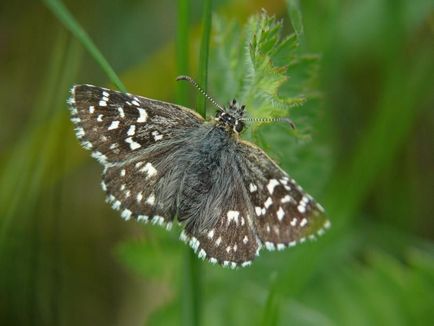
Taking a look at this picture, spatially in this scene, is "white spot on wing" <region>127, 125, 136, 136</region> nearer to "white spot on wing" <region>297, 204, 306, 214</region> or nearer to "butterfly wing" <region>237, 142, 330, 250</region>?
"butterfly wing" <region>237, 142, 330, 250</region>

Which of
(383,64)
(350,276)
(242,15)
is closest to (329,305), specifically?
(350,276)

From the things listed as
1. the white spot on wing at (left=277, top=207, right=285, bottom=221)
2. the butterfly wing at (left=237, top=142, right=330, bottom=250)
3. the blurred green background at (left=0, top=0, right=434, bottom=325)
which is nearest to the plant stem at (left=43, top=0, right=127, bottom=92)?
the blurred green background at (left=0, top=0, right=434, bottom=325)

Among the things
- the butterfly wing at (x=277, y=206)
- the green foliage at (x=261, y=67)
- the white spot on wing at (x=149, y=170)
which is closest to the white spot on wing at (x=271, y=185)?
the butterfly wing at (x=277, y=206)

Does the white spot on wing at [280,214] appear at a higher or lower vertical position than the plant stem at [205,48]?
lower

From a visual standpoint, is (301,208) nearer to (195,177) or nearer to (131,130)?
(195,177)

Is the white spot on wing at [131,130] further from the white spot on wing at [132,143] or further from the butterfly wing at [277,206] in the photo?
the butterfly wing at [277,206]

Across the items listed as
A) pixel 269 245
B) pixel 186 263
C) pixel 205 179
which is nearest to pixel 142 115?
pixel 205 179

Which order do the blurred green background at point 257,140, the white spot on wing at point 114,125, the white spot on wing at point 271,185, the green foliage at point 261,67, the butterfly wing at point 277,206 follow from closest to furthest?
the green foliage at point 261,67 < the butterfly wing at point 277,206 < the white spot on wing at point 271,185 < the white spot on wing at point 114,125 < the blurred green background at point 257,140
